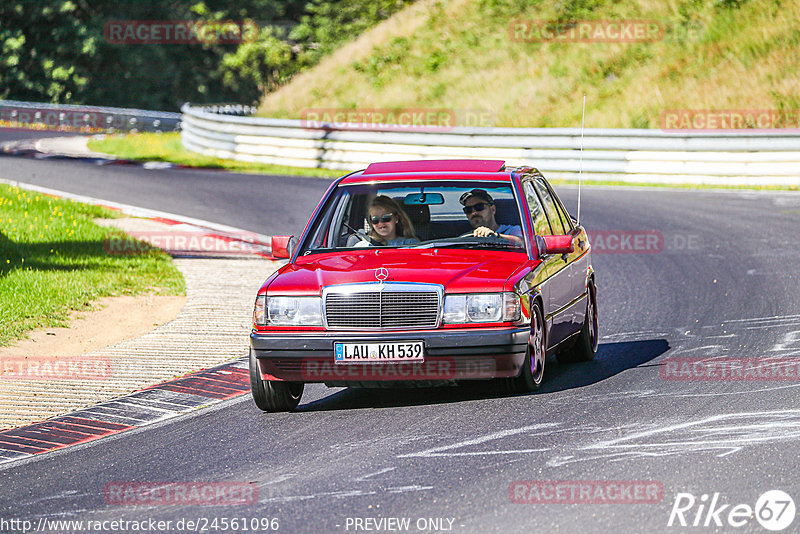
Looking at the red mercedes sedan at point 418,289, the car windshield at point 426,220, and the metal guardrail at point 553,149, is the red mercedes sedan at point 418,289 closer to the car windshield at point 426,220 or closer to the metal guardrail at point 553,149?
the car windshield at point 426,220

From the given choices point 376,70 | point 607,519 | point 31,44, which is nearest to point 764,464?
point 607,519

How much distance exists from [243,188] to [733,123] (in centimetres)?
1164

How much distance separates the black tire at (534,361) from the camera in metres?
7.90

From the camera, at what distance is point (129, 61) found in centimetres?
6209

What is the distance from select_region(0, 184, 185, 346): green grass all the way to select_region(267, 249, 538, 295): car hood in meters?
3.73

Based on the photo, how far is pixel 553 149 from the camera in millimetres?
25703

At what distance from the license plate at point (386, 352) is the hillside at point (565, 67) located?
22.7 meters

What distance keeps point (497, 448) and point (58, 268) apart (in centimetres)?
865

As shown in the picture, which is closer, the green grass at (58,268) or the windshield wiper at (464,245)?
the windshield wiper at (464,245)

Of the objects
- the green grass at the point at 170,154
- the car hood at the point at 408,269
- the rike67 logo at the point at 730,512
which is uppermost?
the car hood at the point at 408,269

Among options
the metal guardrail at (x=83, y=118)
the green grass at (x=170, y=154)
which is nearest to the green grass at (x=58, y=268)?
the green grass at (x=170, y=154)

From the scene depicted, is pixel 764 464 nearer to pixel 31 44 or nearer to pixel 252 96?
pixel 31 44

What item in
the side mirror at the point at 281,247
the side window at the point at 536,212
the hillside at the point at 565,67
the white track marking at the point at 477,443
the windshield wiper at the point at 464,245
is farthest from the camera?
the hillside at the point at 565,67

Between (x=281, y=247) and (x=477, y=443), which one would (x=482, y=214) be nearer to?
(x=281, y=247)
